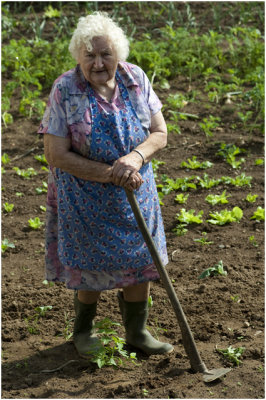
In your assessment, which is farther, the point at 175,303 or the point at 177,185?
the point at 177,185

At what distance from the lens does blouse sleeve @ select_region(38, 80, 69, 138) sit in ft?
10.9

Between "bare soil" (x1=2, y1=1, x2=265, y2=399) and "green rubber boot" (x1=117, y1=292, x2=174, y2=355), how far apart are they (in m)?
→ 0.05

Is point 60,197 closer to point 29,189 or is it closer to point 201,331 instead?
point 201,331

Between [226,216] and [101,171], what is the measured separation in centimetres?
201

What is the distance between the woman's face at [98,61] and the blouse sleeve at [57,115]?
5.5 inches

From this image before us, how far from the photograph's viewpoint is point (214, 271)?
4.53 meters

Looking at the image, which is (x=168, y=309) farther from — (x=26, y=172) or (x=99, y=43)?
(x=26, y=172)

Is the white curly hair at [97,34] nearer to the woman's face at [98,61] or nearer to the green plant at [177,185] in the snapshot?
the woman's face at [98,61]

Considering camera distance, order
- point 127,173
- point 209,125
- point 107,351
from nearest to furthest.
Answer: point 127,173, point 107,351, point 209,125

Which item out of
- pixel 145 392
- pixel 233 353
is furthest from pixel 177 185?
pixel 145 392

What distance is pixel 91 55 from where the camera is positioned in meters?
3.32

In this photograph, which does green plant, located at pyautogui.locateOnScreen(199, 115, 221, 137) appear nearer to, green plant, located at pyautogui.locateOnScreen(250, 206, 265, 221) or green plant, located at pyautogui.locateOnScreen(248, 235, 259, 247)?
green plant, located at pyautogui.locateOnScreen(250, 206, 265, 221)

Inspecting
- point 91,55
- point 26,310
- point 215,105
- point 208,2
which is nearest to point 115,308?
point 26,310

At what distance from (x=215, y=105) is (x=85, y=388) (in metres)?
4.12
